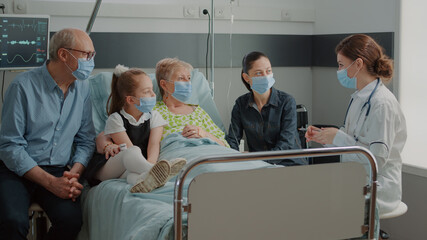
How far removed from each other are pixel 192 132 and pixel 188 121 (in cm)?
22

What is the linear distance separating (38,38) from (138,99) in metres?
0.97

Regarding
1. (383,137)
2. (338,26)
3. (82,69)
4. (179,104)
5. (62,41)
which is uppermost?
(338,26)

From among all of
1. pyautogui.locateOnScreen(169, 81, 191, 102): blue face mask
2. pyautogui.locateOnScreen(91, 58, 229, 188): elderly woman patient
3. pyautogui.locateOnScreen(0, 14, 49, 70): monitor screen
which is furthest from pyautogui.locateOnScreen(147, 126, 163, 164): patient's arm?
pyautogui.locateOnScreen(0, 14, 49, 70): monitor screen

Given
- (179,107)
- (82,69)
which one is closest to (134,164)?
(82,69)

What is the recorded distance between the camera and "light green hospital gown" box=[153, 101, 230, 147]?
3.54m

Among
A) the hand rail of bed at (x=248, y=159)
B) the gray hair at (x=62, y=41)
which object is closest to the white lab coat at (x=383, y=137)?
the hand rail of bed at (x=248, y=159)

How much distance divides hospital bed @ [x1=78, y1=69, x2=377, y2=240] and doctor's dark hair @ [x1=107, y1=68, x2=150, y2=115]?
0.91m

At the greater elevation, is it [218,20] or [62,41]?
[218,20]

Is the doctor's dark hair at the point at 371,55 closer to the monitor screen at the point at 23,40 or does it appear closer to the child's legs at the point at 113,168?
the child's legs at the point at 113,168

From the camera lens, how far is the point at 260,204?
2162 millimetres

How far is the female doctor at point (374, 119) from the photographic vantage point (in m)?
2.80

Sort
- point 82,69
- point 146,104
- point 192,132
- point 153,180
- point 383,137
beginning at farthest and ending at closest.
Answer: point 192,132 < point 146,104 < point 82,69 < point 383,137 < point 153,180

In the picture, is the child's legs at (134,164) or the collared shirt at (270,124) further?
the collared shirt at (270,124)

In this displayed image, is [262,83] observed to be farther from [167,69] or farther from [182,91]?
[167,69]
